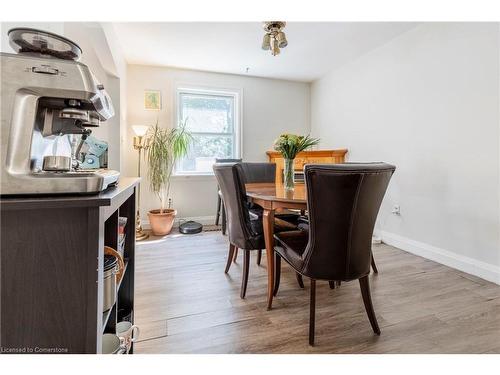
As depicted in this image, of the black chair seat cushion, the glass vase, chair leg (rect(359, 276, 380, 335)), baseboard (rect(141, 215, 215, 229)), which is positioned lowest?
chair leg (rect(359, 276, 380, 335))

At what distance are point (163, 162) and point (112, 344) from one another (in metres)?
2.98

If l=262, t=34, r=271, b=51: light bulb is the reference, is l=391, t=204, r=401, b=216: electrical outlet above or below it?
below

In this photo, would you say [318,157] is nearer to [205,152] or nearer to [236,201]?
[205,152]

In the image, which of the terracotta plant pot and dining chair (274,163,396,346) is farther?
the terracotta plant pot

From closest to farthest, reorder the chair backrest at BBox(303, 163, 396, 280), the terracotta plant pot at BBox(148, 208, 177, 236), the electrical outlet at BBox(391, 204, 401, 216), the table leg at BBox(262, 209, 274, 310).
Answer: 1. the chair backrest at BBox(303, 163, 396, 280)
2. the table leg at BBox(262, 209, 274, 310)
3. the electrical outlet at BBox(391, 204, 401, 216)
4. the terracotta plant pot at BBox(148, 208, 177, 236)

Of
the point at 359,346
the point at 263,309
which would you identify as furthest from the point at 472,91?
the point at 263,309

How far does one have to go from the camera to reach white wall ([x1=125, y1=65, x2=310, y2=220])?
383 centimetres

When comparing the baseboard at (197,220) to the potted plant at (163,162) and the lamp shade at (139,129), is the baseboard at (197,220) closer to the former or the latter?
the potted plant at (163,162)

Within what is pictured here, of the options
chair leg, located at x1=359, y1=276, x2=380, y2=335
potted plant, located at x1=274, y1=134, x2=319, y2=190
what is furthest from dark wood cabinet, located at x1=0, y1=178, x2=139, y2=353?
potted plant, located at x1=274, y1=134, x2=319, y2=190

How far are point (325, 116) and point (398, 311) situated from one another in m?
3.38

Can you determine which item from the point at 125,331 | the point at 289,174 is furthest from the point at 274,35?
the point at 125,331

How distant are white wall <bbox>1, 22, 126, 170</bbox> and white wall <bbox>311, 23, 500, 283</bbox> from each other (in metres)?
3.13

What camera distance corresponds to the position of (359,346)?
1.37 metres

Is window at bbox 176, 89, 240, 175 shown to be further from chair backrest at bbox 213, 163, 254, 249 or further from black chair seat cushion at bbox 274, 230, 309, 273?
black chair seat cushion at bbox 274, 230, 309, 273
